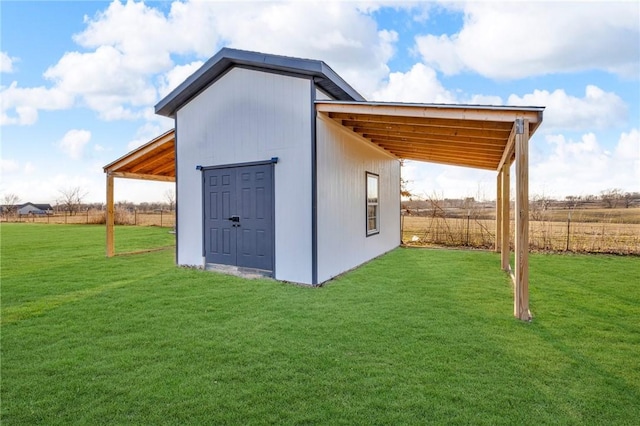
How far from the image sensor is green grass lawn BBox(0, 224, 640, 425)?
2.15 meters

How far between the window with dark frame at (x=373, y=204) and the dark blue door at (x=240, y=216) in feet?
9.45

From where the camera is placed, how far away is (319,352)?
2.99 meters

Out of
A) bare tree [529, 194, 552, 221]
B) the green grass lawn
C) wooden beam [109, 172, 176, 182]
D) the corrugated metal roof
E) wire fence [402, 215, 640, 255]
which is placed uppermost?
the corrugated metal roof

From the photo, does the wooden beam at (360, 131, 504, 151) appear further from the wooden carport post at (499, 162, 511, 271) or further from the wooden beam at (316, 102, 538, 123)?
the wooden beam at (316, 102, 538, 123)

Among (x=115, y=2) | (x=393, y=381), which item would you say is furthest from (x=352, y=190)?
(x=115, y=2)

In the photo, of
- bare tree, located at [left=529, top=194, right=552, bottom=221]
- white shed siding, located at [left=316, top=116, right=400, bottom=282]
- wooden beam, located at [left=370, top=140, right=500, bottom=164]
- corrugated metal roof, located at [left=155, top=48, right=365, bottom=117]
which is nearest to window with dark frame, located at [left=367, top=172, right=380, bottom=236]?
white shed siding, located at [left=316, top=116, right=400, bottom=282]

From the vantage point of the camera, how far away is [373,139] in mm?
7891

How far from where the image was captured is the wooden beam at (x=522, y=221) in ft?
12.7

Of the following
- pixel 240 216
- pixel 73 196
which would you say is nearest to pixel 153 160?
pixel 240 216

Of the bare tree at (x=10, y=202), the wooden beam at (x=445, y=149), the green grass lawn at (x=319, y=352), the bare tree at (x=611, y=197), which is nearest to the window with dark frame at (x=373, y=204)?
the wooden beam at (x=445, y=149)

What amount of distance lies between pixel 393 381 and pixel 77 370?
2.49 meters

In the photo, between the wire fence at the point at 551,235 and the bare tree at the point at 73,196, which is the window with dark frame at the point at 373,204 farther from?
the bare tree at the point at 73,196

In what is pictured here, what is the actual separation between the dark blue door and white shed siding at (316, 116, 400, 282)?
944 millimetres

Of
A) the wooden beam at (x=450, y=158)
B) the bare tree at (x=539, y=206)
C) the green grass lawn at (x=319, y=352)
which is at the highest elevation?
the wooden beam at (x=450, y=158)
